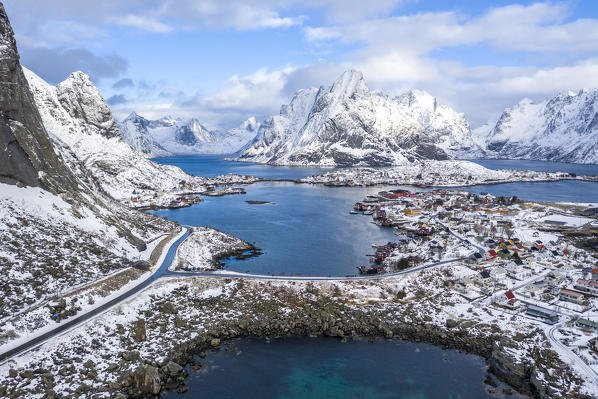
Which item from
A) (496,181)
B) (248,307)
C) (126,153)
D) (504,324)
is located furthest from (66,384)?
(496,181)

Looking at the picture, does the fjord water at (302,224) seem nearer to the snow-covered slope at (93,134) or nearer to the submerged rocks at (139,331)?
the submerged rocks at (139,331)

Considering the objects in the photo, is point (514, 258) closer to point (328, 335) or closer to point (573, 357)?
point (573, 357)

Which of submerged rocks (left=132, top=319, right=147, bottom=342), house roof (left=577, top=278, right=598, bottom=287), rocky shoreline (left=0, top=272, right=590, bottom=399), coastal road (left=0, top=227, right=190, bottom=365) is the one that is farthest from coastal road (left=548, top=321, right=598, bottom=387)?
coastal road (left=0, top=227, right=190, bottom=365)

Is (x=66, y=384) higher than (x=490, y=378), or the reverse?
(x=66, y=384)

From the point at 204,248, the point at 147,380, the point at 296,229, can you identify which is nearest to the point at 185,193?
the point at 296,229

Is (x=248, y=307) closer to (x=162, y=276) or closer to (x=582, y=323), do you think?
(x=162, y=276)

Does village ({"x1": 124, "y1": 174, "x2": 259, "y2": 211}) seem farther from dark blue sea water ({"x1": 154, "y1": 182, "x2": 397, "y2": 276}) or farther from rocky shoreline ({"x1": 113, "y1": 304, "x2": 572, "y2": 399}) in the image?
rocky shoreline ({"x1": 113, "y1": 304, "x2": 572, "y2": 399})

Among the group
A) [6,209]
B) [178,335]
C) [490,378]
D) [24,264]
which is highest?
[6,209]

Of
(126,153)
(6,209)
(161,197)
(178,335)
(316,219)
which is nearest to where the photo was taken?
(178,335)
